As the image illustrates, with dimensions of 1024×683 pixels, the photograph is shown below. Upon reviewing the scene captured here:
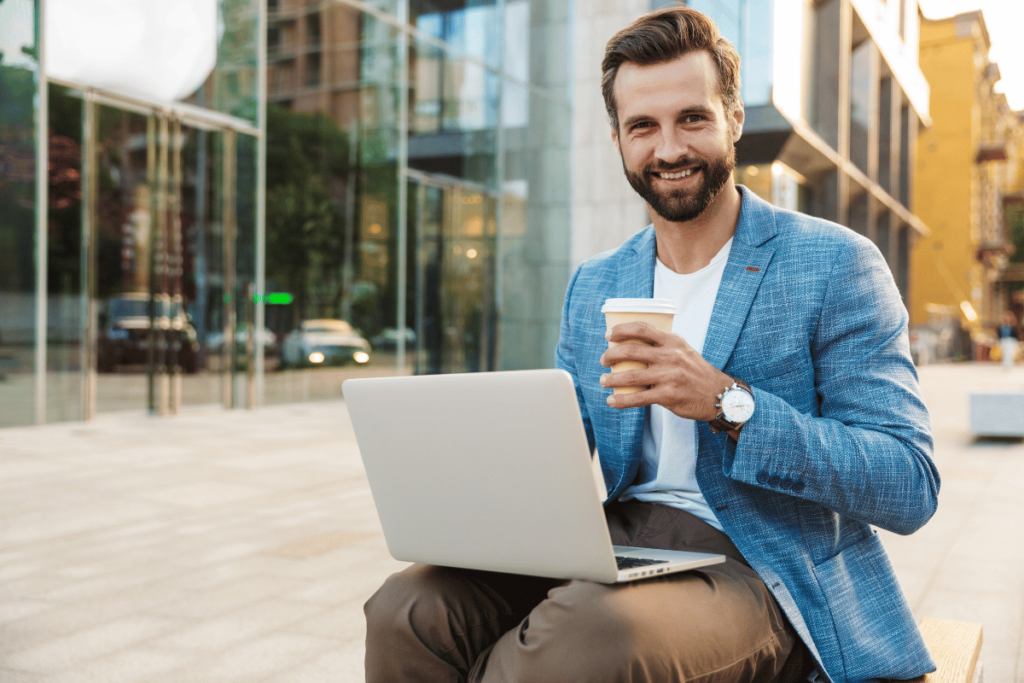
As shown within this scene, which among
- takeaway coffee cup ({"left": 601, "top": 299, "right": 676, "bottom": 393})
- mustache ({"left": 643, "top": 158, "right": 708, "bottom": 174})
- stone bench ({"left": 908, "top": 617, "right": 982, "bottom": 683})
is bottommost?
stone bench ({"left": 908, "top": 617, "right": 982, "bottom": 683})

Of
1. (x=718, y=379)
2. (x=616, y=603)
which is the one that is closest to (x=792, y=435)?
(x=718, y=379)

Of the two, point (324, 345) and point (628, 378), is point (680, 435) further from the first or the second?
point (324, 345)

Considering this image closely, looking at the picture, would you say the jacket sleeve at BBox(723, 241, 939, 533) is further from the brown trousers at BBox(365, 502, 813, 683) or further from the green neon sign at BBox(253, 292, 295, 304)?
the green neon sign at BBox(253, 292, 295, 304)

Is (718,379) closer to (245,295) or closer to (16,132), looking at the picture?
(16,132)

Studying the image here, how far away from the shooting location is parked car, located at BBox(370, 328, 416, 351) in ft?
46.2

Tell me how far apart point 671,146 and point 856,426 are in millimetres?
694

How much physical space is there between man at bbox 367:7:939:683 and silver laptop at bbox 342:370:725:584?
2.7 inches

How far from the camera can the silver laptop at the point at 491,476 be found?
1.37 meters

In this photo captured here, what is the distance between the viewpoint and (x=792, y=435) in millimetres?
1555

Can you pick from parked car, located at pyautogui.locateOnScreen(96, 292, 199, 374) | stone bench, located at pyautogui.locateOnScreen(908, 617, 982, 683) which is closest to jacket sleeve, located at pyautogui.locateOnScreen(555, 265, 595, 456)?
stone bench, located at pyautogui.locateOnScreen(908, 617, 982, 683)

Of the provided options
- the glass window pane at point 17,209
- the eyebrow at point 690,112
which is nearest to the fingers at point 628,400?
the eyebrow at point 690,112

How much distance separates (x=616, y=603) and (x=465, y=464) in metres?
0.33

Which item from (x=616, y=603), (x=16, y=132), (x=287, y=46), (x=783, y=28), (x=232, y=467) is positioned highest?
(x=783, y=28)

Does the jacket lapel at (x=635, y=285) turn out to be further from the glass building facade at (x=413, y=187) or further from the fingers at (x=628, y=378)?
the glass building facade at (x=413, y=187)
